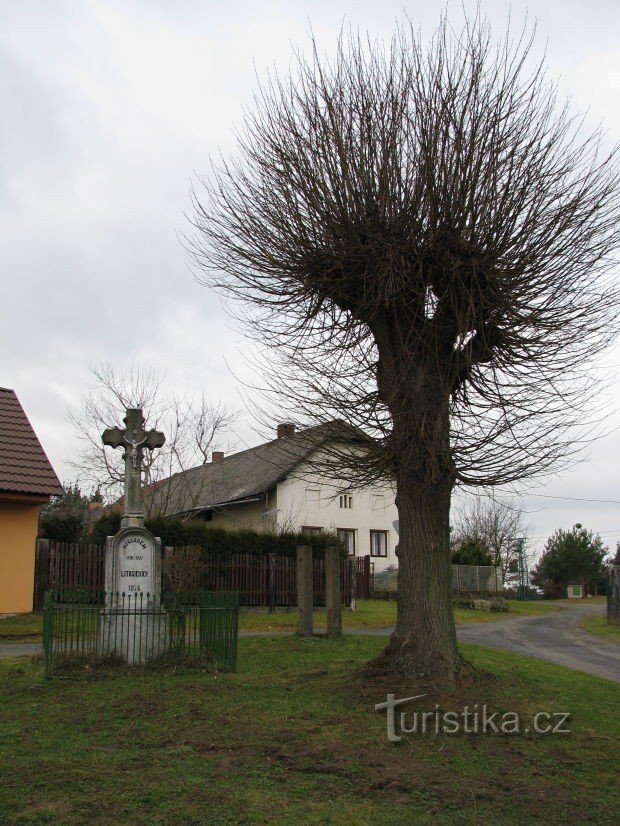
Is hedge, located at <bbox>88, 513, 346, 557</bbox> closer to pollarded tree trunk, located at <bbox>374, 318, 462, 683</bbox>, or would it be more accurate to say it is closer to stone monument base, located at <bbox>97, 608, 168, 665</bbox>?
stone monument base, located at <bbox>97, 608, 168, 665</bbox>

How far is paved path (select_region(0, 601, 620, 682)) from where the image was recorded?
13.6m

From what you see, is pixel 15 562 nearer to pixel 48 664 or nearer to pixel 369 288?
pixel 48 664

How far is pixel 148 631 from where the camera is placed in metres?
10.9

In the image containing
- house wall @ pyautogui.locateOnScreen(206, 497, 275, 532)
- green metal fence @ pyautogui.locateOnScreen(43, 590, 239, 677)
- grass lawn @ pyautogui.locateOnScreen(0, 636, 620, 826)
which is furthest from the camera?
house wall @ pyautogui.locateOnScreen(206, 497, 275, 532)

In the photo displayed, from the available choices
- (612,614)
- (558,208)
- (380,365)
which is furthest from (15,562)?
(612,614)

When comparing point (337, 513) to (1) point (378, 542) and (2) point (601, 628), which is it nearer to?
(1) point (378, 542)

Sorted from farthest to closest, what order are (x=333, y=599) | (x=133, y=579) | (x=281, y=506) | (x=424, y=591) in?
(x=281, y=506) → (x=333, y=599) → (x=133, y=579) → (x=424, y=591)

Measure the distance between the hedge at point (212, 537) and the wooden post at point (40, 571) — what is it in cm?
171

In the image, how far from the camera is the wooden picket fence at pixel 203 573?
18422mm

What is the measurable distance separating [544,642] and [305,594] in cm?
631

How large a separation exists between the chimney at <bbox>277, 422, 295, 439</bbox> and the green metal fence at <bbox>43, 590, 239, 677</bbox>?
7.60ft

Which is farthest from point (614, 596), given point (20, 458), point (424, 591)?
point (20, 458)

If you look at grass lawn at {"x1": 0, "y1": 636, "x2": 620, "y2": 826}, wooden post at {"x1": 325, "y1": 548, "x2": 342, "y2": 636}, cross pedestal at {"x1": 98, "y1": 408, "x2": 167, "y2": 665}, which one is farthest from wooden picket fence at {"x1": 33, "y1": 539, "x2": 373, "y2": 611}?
grass lawn at {"x1": 0, "y1": 636, "x2": 620, "y2": 826}

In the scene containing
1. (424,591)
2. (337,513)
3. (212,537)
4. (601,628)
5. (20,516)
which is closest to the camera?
(424,591)
